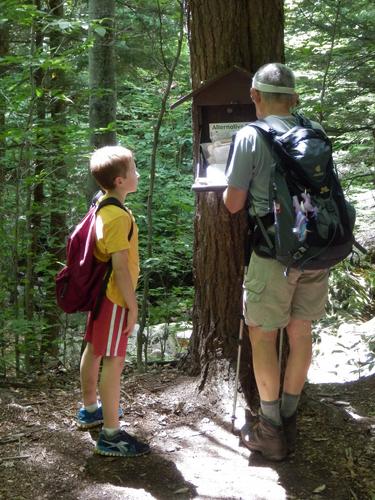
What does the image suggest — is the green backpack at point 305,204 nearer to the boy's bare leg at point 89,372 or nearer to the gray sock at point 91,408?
the boy's bare leg at point 89,372

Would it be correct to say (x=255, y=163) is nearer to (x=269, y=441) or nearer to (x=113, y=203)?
(x=113, y=203)

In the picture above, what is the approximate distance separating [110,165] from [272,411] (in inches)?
64.1

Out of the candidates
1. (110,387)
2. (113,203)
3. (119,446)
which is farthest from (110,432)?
(113,203)

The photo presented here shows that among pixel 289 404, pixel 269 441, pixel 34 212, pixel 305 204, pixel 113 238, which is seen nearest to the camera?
pixel 305 204

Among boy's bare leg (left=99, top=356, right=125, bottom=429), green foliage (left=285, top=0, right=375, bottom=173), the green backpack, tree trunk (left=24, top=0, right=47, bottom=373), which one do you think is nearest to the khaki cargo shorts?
the green backpack

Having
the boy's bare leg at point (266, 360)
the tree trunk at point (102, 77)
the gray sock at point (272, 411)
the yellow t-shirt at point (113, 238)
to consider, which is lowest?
the gray sock at point (272, 411)

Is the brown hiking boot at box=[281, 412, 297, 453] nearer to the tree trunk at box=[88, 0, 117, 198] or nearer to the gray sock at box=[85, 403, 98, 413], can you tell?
the gray sock at box=[85, 403, 98, 413]

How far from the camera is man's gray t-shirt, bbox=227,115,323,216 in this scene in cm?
293

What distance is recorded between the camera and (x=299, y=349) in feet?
10.5

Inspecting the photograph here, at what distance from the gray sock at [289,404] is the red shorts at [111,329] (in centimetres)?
96

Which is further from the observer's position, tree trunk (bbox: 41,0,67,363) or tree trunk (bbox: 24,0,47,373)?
tree trunk (bbox: 41,0,67,363)

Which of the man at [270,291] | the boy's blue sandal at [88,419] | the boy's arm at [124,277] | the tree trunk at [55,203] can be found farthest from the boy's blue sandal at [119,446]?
the tree trunk at [55,203]

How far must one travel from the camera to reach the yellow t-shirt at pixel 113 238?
10.1 ft

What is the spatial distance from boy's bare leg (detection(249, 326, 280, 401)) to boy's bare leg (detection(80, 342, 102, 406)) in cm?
96
